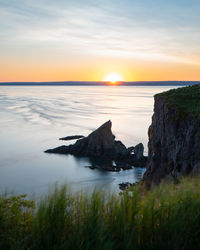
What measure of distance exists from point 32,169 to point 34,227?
3979 centimetres

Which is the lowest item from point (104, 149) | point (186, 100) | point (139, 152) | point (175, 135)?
point (104, 149)

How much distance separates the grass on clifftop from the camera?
21359mm

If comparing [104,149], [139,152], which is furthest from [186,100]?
[104,149]

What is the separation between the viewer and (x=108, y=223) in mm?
6289

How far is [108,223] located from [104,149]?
154ft

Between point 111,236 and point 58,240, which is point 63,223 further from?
point 111,236

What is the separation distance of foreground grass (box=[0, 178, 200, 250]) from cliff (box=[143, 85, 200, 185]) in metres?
11.7

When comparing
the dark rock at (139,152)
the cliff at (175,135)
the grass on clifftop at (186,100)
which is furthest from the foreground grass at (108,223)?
the dark rock at (139,152)

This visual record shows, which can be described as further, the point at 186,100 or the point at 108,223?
the point at 186,100

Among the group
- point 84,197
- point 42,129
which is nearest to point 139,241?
point 84,197

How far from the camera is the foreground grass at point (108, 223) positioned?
5.93 meters

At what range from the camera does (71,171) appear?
1775 inches

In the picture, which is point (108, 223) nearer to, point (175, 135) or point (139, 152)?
point (175, 135)

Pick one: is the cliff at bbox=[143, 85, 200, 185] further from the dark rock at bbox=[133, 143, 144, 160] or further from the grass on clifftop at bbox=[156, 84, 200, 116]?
the dark rock at bbox=[133, 143, 144, 160]
